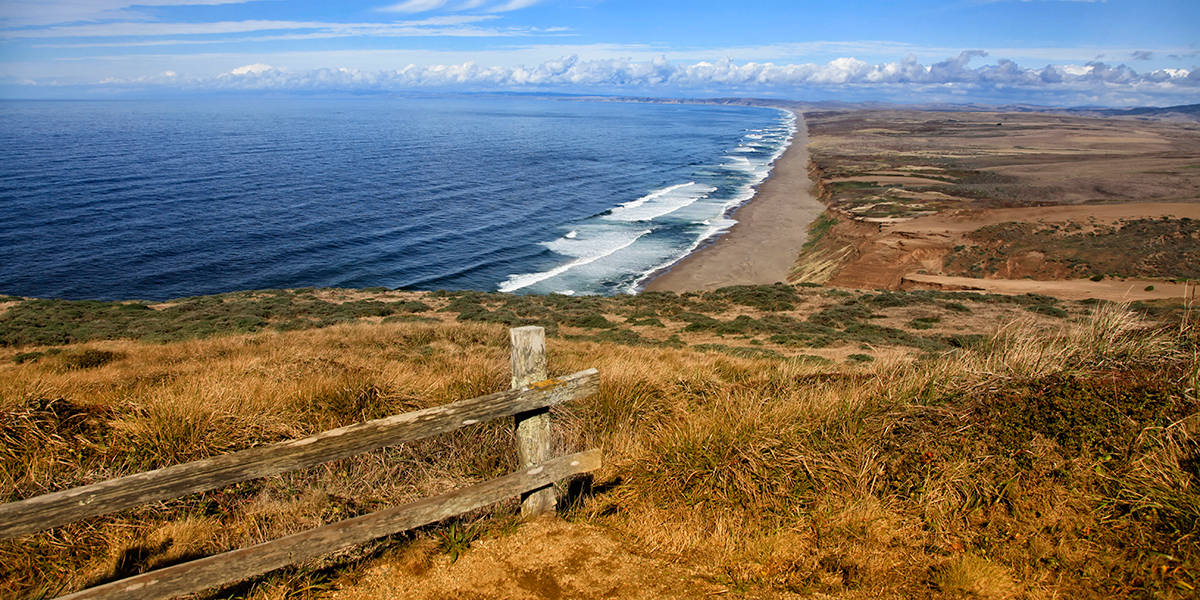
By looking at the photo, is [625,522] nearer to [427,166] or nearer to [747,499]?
[747,499]

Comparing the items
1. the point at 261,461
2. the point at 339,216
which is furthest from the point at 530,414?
the point at 339,216

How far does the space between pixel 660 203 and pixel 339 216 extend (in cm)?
2804

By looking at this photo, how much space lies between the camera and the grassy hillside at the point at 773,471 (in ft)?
12.5

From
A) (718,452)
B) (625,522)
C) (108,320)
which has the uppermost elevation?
(718,452)

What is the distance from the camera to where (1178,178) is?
2320 inches

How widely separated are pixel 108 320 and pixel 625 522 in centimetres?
2236

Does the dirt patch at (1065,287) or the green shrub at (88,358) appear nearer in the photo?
the green shrub at (88,358)

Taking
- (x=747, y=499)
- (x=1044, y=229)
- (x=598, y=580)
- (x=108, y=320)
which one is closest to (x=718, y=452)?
(x=747, y=499)

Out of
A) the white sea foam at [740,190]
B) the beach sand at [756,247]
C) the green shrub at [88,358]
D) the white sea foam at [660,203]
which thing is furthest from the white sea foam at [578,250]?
the green shrub at [88,358]

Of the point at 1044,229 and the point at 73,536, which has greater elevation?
the point at 73,536

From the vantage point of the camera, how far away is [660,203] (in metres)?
60.2

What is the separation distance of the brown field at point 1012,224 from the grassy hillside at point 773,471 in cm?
2198

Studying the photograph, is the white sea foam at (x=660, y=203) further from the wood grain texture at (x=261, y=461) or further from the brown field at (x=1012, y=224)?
the wood grain texture at (x=261, y=461)

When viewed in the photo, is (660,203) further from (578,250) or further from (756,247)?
(578,250)
